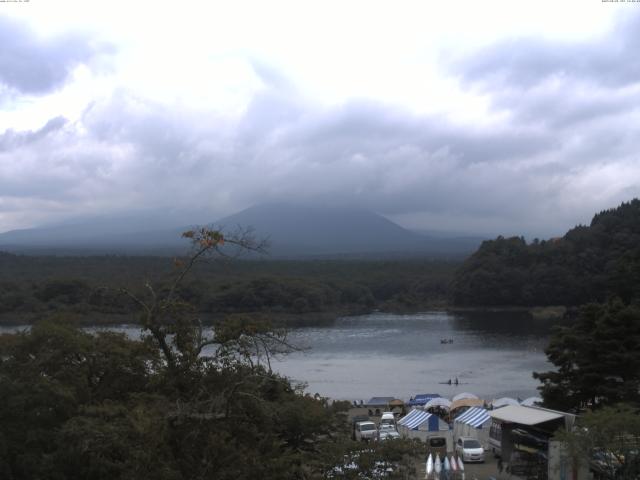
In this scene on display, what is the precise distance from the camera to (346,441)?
6004mm

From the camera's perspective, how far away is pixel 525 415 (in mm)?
9773

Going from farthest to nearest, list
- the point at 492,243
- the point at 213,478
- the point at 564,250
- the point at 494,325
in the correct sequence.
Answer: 1. the point at 492,243
2. the point at 564,250
3. the point at 494,325
4. the point at 213,478

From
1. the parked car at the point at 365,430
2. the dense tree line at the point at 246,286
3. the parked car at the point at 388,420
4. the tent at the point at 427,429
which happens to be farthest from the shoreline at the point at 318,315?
the tent at the point at 427,429

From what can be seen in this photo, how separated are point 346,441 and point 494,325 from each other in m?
34.4

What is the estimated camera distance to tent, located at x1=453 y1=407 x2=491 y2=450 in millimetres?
11836

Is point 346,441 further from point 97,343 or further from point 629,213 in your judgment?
point 629,213

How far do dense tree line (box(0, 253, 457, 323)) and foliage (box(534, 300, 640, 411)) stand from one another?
1952 cm

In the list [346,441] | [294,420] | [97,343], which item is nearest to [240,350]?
[346,441]

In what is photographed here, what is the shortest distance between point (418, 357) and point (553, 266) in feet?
68.3

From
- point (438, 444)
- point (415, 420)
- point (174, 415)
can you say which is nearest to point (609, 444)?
point (438, 444)

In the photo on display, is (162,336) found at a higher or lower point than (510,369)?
higher

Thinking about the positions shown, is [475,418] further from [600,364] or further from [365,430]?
[600,364]

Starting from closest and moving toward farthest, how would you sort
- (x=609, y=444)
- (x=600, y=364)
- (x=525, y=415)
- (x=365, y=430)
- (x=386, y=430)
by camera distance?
(x=609, y=444)
(x=525, y=415)
(x=600, y=364)
(x=365, y=430)
(x=386, y=430)

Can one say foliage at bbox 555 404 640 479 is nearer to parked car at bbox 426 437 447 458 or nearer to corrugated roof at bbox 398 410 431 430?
parked car at bbox 426 437 447 458
